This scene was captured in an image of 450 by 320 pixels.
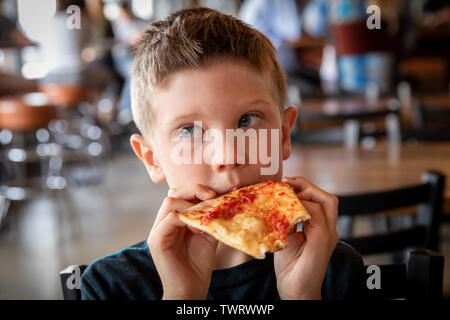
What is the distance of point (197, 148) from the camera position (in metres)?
0.57

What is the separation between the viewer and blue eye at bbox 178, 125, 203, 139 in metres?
0.56

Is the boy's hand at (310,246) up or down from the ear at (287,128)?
down

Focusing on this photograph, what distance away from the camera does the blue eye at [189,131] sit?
1.84 ft

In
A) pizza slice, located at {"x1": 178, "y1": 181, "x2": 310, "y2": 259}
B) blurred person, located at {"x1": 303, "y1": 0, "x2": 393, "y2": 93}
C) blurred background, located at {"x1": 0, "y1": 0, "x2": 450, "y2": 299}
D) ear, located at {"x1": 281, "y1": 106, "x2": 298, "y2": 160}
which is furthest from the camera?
blurred person, located at {"x1": 303, "y1": 0, "x2": 393, "y2": 93}

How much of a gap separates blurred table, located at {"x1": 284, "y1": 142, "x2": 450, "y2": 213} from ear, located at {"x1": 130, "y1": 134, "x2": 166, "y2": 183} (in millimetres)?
620

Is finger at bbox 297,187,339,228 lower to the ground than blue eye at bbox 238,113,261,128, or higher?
lower

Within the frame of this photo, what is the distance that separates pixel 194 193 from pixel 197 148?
6 centimetres

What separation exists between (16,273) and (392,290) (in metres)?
2.20

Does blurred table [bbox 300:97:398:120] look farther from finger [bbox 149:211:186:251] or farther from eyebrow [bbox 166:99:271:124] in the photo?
finger [bbox 149:211:186:251]

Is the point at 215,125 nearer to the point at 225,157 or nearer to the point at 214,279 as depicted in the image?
the point at 225,157

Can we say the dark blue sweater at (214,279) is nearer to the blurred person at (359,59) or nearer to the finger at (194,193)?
the finger at (194,193)

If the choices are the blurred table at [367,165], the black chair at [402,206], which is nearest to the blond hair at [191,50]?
the black chair at [402,206]

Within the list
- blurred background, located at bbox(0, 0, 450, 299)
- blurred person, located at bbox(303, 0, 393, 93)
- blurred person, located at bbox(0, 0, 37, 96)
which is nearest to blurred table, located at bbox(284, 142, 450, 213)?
blurred background, located at bbox(0, 0, 450, 299)

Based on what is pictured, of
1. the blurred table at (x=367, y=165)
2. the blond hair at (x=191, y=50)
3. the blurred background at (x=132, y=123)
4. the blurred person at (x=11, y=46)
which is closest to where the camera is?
the blond hair at (x=191, y=50)
